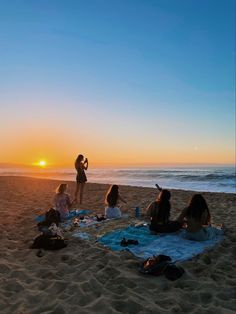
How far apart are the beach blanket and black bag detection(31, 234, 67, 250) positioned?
82cm

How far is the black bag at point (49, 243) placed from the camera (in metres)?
6.89

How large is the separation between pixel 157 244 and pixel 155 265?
1.27 m

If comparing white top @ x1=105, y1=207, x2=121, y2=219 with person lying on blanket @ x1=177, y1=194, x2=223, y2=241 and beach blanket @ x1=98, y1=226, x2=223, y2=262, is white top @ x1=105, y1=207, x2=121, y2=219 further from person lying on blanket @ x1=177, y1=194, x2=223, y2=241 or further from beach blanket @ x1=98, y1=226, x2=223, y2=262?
person lying on blanket @ x1=177, y1=194, x2=223, y2=241

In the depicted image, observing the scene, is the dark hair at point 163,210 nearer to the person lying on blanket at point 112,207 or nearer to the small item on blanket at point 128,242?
the small item on blanket at point 128,242

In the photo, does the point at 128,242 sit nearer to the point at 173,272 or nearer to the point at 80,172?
the point at 173,272

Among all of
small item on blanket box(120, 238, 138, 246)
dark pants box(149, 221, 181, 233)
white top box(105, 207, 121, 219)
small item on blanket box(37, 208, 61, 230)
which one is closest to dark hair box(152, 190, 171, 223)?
dark pants box(149, 221, 181, 233)

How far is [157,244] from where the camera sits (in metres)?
6.90

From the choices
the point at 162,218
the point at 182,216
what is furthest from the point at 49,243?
the point at 182,216

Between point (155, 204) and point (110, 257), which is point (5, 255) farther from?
point (155, 204)

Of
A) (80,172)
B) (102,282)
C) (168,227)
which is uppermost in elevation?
(80,172)

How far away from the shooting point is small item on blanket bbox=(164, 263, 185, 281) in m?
5.41

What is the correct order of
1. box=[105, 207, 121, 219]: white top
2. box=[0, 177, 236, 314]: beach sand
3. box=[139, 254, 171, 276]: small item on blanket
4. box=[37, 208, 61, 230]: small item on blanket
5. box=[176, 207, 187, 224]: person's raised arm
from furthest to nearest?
box=[105, 207, 121, 219]: white top < box=[37, 208, 61, 230]: small item on blanket < box=[176, 207, 187, 224]: person's raised arm < box=[139, 254, 171, 276]: small item on blanket < box=[0, 177, 236, 314]: beach sand

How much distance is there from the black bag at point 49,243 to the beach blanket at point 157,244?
0.82 metres

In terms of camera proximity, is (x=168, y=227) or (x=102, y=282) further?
(x=168, y=227)
